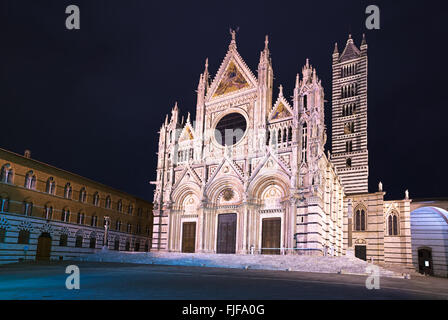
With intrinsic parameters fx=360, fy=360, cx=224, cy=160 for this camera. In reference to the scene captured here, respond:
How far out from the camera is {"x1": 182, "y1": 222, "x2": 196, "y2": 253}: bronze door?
3744cm

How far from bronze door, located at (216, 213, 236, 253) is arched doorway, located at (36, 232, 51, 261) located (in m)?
17.0

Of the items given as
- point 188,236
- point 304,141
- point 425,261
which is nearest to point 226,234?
point 188,236

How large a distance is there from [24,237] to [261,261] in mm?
22300

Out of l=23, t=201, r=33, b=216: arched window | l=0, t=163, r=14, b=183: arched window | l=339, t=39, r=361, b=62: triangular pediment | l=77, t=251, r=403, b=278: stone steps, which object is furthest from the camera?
l=339, t=39, r=361, b=62: triangular pediment

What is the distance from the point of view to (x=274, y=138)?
3456 cm

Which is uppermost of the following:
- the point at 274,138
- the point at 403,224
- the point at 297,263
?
the point at 274,138

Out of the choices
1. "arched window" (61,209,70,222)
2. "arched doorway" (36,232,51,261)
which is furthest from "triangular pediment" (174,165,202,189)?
"arched doorway" (36,232,51,261)

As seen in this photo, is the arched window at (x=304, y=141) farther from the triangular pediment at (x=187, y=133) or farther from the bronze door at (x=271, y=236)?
the triangular pediment at (x=187, y=133)

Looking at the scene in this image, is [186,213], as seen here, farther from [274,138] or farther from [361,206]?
[361,206]

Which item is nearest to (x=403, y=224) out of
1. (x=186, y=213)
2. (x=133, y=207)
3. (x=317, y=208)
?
(x=317, y=208)

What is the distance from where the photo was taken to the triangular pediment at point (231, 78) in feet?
125

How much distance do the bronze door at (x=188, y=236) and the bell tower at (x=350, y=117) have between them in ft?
70.2

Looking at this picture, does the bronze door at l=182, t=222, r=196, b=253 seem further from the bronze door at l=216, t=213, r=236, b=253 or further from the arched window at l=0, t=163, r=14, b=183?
the arched window at l=0, t=163, r=14, b=183
